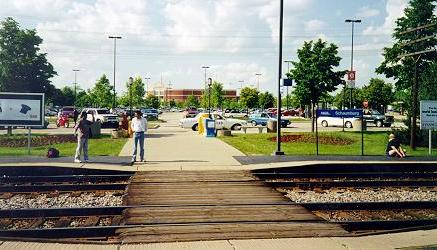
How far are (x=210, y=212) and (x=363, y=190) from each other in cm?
559

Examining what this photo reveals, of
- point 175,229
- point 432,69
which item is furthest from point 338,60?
point 175,229

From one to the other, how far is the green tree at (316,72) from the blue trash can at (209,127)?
26.3 ft

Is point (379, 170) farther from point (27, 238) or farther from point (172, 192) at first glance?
point (27, 238)

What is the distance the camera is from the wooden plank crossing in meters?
8.02

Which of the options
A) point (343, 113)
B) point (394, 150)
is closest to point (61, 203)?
point (343, 113)

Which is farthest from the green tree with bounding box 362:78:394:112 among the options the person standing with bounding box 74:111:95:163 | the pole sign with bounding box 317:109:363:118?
the person standing with bounding box 74:111:95:163

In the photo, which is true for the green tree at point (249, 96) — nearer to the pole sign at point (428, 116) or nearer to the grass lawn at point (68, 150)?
the grass lawn at point (68, 150)

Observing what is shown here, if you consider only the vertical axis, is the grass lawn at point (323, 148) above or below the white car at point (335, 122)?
below

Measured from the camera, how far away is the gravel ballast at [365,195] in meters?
11.9

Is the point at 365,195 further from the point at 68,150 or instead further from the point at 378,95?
the point at 378,95

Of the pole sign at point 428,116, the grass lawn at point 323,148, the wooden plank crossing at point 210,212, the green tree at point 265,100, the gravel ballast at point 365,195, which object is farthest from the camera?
the green tree at point 265,100

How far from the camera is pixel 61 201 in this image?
37.1 feet

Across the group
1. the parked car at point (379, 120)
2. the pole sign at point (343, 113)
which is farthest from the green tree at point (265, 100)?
the pole sign at point (343, 113)

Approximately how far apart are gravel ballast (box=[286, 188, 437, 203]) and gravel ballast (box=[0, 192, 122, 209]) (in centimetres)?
457
